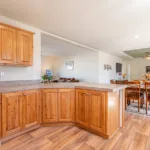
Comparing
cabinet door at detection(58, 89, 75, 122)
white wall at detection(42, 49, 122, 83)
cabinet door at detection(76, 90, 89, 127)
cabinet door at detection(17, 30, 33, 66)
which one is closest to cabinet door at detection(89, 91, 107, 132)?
cabinet door at detection(76, 90, 89, 127)

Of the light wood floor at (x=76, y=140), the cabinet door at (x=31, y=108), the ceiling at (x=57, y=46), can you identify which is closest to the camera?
the light wood floor at (x=76, y=140)

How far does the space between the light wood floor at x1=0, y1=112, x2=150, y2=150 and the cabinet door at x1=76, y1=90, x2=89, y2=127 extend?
181 mm

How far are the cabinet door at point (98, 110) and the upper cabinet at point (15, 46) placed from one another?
1.56 meters

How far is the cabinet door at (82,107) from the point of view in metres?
2.36

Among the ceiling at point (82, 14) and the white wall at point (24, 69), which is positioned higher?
the ceiling at point (82, 14)

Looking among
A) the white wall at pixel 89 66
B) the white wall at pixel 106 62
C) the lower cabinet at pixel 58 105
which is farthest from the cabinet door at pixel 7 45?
the white wall at pixel 106 62

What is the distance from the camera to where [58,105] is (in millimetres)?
2570

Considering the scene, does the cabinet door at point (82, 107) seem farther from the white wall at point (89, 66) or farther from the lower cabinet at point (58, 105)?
the white wall at point (89, 66)

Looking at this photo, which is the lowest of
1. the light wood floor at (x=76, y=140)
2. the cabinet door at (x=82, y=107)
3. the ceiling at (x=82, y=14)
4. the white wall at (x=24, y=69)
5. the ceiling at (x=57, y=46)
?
the light wood floor at (x=76, y=140)

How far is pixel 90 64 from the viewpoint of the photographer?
21.0 feet

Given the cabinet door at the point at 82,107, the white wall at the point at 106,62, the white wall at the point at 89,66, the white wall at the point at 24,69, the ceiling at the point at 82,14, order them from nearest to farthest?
the ceiling at the point at 82,14, the cabinet door at the point at 82,107, the white wall at the point at 24,69, the white wall at the point at 89,66, the white wall at the point at 106,62

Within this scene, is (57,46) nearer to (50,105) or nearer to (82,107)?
(50,105)

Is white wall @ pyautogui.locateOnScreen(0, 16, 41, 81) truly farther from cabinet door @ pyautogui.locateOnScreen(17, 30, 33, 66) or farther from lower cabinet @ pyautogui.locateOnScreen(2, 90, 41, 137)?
lower cabinet @ pyautogui.locateOnScreen(2, 90, 41, 137)

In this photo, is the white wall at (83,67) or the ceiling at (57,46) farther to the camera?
the white wall at (83,67)
